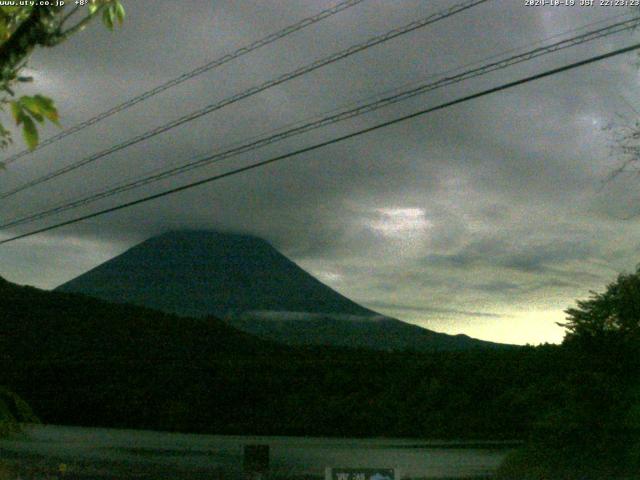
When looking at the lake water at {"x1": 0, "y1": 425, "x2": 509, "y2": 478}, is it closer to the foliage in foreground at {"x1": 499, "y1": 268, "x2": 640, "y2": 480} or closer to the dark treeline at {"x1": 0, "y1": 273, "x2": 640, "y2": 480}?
the dark treeline at {"x1": 0, "y1": 273, "x2": 640, "y2": 480}

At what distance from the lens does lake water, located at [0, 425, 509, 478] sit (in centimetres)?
2378

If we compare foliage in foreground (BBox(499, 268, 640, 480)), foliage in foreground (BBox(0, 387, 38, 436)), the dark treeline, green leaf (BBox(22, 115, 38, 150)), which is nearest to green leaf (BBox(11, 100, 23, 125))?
green leaf (BBox(22, 115, 38, 150))

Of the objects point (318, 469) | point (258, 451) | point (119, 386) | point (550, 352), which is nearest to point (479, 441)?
point (318, 469)

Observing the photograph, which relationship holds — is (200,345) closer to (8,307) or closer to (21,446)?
(8,307)

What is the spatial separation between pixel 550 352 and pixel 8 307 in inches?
1818

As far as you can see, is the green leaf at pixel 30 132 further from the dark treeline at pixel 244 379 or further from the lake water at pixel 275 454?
the lake water at pixel 275 454

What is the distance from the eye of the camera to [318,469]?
2395 cm

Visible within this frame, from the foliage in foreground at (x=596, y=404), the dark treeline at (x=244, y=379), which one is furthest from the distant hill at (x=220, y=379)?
the foliage in foreground at (x=596, y=404)

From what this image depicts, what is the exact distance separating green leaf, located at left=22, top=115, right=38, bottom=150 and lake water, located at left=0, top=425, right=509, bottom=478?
54.1ft

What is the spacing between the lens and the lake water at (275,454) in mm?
23781

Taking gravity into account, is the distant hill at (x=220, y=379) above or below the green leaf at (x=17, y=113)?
above

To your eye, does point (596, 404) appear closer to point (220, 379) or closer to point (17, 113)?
point (17, 113)

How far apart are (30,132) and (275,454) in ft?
91.5

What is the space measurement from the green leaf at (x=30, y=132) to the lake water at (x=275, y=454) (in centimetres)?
1649
